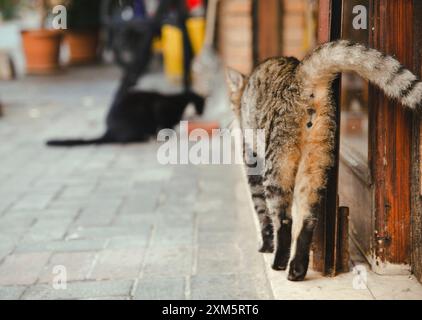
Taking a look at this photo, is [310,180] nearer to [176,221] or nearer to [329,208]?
[329,208]

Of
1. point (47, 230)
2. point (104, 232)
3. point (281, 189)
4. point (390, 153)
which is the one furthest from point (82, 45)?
point (390, 153)

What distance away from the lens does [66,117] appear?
7.91 meters

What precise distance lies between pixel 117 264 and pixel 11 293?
58 centimetres

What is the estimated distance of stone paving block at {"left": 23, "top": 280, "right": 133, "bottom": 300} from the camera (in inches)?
119

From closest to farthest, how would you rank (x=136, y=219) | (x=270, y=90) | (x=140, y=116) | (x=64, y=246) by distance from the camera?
(x=270, y=90) → (x=64, y=246) → (x=136, y=219) → (x=140, y=116)

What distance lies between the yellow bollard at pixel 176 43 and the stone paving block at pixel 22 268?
6.96 m

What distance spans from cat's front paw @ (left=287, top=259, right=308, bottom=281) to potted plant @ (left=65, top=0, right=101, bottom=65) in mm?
10775

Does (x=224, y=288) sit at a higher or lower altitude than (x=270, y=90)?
lower

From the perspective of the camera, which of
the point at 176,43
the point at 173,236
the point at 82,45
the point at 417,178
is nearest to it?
the point at 417,178

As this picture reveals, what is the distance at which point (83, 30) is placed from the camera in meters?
13.2

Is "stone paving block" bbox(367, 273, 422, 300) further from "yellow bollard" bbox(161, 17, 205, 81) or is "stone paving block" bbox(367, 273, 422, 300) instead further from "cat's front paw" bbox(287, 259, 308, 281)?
Result: "yellow bollard" bbox(161, 17, 205, 81)

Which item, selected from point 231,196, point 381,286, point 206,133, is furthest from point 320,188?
point 206,133

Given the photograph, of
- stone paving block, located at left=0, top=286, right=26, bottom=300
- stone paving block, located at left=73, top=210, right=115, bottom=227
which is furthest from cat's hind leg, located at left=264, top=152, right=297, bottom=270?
stone paving block, located at left=73, top=210, right=115, bottom=227

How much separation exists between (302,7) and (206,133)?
168cm
